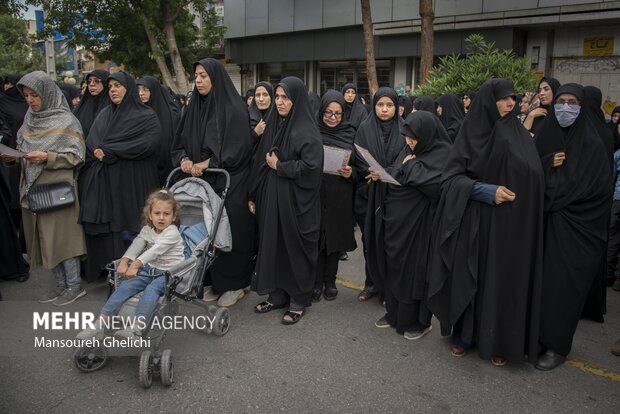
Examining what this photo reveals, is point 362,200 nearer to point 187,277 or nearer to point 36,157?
point 187,277

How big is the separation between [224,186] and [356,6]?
1489 centimetres

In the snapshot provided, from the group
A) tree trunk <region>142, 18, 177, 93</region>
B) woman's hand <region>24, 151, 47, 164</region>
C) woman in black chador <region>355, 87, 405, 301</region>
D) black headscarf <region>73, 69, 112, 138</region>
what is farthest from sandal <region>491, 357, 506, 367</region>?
tree trunk <region>142, 18, 177, 93</region>

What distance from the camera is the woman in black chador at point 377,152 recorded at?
4.42m

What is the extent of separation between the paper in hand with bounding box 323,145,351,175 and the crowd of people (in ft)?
0.06

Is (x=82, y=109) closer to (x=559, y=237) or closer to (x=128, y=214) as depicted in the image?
(x=128, y=214)

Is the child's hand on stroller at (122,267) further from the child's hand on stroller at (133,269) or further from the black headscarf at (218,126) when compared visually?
the black headscarf at (218,126)

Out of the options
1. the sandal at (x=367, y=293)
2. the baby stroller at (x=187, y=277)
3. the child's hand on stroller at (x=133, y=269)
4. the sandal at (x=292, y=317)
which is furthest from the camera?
the sandal at (x=367, y=293)

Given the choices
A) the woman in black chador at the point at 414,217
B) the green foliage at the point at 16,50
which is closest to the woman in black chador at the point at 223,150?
the woman in black chador at the point at 414,217

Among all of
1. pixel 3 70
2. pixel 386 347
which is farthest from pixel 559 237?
pixel 3 70

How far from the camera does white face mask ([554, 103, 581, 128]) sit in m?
3.54

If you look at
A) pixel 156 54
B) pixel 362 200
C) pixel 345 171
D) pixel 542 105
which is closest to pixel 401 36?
pixel 156 54

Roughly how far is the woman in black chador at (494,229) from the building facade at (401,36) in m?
11.2

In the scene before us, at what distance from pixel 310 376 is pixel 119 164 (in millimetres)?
2702

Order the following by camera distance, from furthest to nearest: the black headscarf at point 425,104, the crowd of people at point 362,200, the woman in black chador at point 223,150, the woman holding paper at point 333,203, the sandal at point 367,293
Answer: the black headscarf at point 425,104 < the sandal at point 367,293 < the woman holding paper at point 333,203 < the woman in black chador at point 223,150 < the crowd of people at point 362,200
